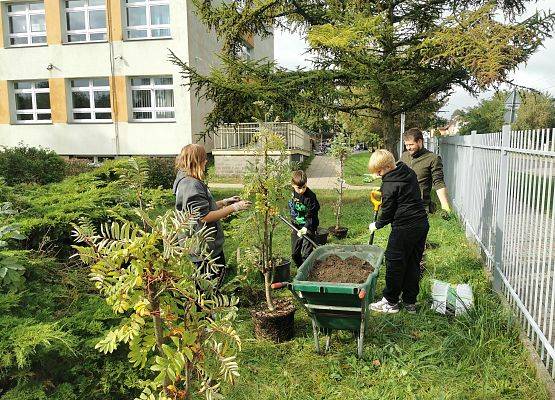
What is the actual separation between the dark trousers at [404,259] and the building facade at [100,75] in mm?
14241

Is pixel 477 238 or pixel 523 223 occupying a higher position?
pixel 523 223

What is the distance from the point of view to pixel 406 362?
3.45 metres

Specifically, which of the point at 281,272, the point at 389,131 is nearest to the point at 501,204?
the point at 281,272

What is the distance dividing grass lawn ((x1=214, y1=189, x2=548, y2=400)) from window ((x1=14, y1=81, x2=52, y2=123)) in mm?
18174

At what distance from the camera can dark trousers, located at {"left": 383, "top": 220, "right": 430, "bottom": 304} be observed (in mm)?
4164

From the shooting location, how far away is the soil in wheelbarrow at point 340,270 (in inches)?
141

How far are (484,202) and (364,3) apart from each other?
5292mm

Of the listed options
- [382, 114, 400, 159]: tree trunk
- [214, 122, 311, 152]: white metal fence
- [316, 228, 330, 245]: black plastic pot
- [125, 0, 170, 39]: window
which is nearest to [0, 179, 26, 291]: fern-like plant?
[316, 228, 330, 245]: black plastic pot

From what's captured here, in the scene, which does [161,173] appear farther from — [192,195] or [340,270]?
[340,270]

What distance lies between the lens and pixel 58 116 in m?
18.6

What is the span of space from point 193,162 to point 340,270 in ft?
4.96

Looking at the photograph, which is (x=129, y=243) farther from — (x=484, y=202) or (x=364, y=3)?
(x=364, y=3)

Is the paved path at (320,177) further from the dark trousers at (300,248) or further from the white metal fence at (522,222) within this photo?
the white metal fence at (522,222)

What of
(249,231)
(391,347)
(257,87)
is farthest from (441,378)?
(257,87)
